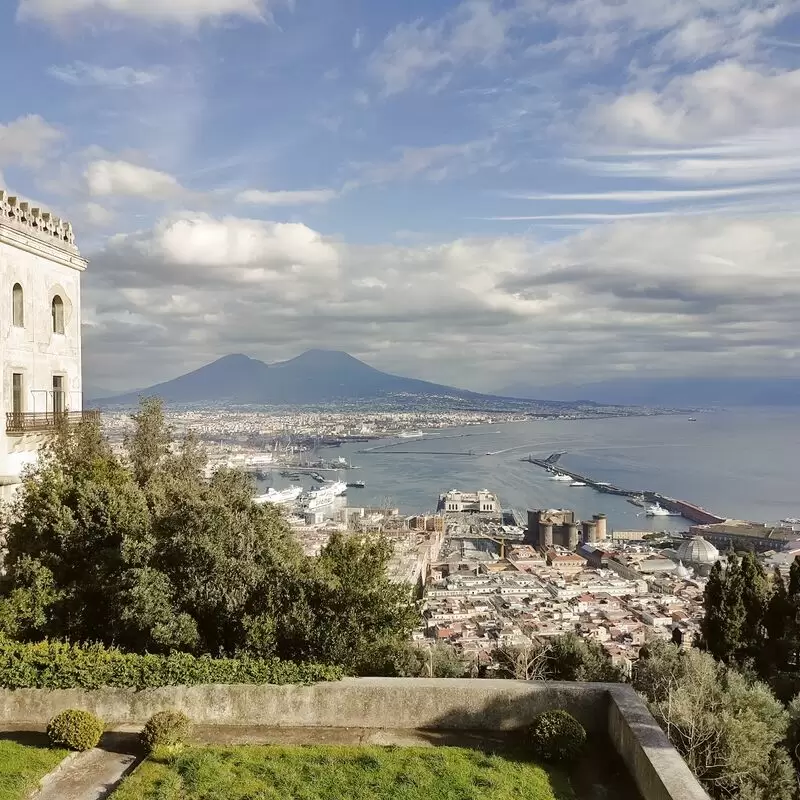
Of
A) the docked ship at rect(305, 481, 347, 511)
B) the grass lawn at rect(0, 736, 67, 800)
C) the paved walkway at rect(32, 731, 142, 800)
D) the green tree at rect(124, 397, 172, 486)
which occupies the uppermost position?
the green tree at rect(124, 397, 172, 486)

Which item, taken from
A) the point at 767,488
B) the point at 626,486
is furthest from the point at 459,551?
the point at 767,488

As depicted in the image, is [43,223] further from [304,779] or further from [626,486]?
[626,486]

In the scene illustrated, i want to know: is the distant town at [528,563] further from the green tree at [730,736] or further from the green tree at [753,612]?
the green tree at [730,736]

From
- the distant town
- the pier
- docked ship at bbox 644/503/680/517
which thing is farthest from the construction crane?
the pier

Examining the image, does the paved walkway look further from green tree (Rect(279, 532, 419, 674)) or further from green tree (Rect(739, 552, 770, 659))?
green tree (Rect(739, 552, 770, 659))

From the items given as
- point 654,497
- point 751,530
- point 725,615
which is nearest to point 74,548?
point 725,615

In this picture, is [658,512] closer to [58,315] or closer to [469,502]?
[469,502]
